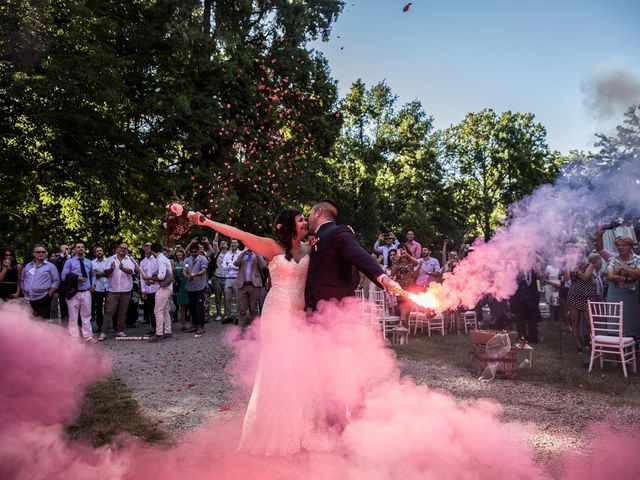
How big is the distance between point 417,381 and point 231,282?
8.69 metres

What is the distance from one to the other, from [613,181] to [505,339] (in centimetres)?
308

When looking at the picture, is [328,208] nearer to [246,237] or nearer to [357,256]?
[357,256]

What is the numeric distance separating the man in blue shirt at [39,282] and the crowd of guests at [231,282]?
0.06 feet

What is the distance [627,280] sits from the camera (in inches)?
343

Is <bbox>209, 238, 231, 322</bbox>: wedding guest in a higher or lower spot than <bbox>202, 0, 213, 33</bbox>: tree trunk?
lower

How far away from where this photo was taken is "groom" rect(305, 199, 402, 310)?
437 cm

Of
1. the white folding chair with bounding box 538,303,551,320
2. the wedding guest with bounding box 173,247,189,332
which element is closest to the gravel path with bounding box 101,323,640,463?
the wedding guest with bounding box 173,247,189,332

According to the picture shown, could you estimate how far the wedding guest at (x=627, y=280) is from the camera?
8609 mm

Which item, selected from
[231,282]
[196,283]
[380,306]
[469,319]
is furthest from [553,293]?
[196,283]

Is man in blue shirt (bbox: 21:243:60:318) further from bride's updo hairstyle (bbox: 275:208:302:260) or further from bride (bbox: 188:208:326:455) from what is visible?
bride's updo hairstyle (bbox: 275:208:302:260)

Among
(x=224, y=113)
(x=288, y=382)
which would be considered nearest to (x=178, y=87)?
(x=224, y=113)

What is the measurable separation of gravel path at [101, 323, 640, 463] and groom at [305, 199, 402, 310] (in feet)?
7.71

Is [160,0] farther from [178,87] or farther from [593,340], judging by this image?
[593,340]

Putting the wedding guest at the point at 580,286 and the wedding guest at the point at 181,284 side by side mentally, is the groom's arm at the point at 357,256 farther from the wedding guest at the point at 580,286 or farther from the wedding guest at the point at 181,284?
the wedding guest at the point at 181,284
